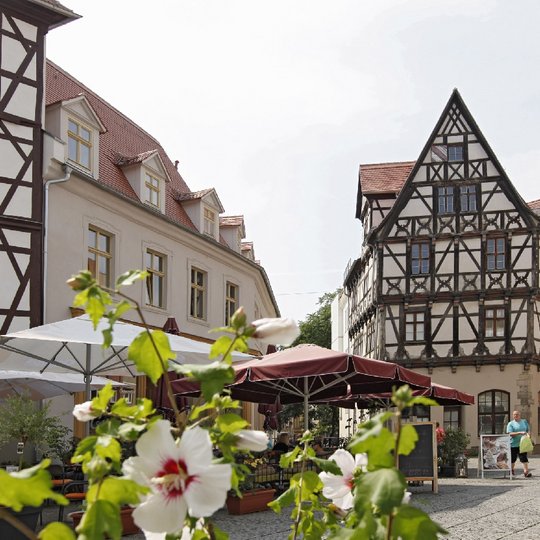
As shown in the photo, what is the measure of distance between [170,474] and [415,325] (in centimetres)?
3310

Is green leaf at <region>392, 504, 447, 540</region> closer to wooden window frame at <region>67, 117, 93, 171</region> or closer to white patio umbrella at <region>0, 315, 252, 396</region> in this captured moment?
white patio umbrella at <region>0, 315, 252, 396</region>

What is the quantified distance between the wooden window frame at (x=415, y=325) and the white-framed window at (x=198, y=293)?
1180cm

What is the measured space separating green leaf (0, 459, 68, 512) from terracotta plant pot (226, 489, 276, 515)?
873 centimetres

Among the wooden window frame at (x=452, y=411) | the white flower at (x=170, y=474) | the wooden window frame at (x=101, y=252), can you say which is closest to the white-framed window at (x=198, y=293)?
the wooden window frame at (x=101, y=252)

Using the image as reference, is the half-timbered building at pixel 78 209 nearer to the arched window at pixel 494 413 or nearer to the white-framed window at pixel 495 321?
the white-framed window at pixel 495 321

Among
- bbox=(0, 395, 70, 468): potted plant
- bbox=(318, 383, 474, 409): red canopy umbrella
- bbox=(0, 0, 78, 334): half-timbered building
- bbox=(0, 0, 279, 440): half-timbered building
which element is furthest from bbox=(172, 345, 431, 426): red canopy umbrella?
bbox=(0, 0, 78, 334): half-timbered building

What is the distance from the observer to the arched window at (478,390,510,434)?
32.7 metres

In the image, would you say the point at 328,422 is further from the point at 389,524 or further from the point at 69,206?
the point at 389,524

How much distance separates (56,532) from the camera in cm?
113

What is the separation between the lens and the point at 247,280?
27.4 meters

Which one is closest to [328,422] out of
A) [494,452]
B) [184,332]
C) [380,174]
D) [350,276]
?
[350,276]

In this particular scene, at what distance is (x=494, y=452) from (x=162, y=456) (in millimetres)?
17299

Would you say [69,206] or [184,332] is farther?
[184,332]

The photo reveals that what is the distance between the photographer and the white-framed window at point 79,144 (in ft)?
61.5
